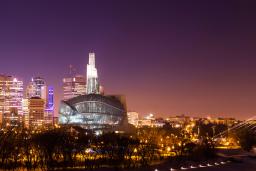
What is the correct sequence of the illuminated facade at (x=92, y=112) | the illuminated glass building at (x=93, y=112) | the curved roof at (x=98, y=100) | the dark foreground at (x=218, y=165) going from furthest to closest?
1. the curved roof at (x=98, y=100)
2. the illuminated facade at (x=92, y=112)
3. the illuminated glass building at (x=93, y=112)
4. the dark foreground at (x=218, y=165)

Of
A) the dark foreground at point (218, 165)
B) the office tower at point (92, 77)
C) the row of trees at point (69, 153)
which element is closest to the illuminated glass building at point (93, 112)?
the office tower at point (92, 77)

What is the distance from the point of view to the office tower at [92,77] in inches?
6752

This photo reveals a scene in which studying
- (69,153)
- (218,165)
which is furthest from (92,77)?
(218,165)

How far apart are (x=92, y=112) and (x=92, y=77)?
128ft

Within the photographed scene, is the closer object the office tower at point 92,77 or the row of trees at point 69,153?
the row of trees at point 69,153

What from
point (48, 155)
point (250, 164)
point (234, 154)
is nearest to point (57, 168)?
point (48, 155)

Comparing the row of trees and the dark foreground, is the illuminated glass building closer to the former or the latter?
the row of trees

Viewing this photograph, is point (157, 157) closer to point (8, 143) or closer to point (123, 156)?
point (123, 156)

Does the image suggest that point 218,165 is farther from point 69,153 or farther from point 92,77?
point 92,77

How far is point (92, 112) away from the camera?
5320 inches

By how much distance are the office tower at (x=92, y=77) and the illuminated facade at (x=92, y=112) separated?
3330 centimetres

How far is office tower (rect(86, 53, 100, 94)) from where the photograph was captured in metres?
172

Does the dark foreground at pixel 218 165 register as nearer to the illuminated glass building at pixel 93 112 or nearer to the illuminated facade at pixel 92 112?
the illuminated glass building at pixel 93 112

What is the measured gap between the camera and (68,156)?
178ft
